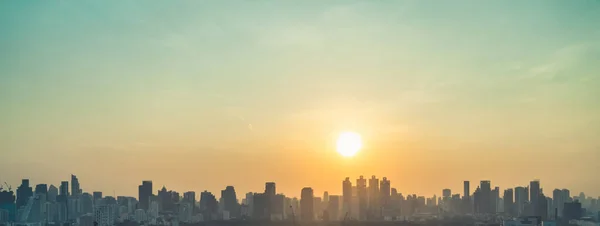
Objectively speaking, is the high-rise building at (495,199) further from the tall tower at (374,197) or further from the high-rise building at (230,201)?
the high-rise building at (230,201)

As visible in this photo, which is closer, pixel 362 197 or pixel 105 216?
pixel 105 216

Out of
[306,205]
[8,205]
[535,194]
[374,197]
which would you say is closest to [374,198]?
[374,197]

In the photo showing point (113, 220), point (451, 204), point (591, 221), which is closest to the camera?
point (591, 221)

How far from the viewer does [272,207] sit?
129750 mm

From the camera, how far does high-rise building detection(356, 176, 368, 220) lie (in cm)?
13438

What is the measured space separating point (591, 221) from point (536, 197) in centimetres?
2247

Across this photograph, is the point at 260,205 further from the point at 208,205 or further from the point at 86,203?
the point at 86,203

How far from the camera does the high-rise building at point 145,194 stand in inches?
5305

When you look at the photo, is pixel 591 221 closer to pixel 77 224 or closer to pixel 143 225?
pixel 143 225

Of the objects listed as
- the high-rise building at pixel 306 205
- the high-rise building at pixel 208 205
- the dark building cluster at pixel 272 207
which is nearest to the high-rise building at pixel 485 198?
the dark building cluster at pixel 272 207

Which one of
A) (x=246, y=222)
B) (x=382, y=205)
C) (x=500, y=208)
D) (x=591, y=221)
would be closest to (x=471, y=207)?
(x=500, y=208)

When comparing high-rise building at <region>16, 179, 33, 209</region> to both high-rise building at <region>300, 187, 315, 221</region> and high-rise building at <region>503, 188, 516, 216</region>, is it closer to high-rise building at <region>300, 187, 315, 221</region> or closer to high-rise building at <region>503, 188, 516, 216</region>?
high-rise building at <region>300, 187, 315, 221</region>

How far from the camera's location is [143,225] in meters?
107

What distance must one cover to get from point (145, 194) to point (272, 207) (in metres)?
27.4
